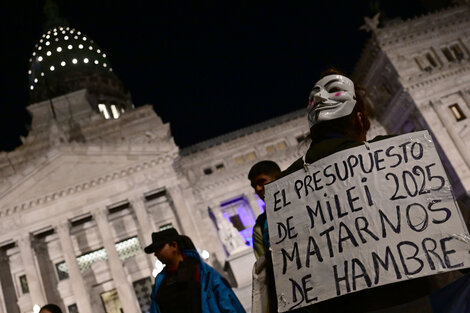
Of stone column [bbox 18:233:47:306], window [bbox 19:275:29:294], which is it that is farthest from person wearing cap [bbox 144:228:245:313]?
window [bbox 19:275:29:294]

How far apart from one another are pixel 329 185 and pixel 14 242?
34264 millimetres

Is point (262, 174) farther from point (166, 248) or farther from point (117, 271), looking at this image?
point (117, 271)

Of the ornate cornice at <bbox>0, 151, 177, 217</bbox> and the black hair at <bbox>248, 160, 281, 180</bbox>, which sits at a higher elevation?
the ornate cornice at <bbox>0, 151, 177, 217</bbox>

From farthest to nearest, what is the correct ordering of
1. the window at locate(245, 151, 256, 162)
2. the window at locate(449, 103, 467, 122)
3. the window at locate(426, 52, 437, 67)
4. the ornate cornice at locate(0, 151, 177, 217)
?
the window at locate(245, 151, 256, 162) < the window at locate(426, 52, 437, 67) < the window at locate(449, 103, 467, 122) < the ornate cornice at locate(0, 151, 177, 217)

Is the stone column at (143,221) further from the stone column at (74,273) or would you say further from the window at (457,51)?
the window at (457,51)

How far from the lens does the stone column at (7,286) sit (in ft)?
107

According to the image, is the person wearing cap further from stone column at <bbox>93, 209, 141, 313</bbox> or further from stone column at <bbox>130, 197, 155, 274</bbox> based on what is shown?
stone column at <bbox>93, 209, 141, 313</bbox>

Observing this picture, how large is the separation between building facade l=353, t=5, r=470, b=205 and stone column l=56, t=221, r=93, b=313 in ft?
87.4

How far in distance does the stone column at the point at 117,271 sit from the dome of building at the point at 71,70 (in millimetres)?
33152

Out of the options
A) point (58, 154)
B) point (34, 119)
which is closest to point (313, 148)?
point (58, 154)

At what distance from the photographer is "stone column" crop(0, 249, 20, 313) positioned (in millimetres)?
32669

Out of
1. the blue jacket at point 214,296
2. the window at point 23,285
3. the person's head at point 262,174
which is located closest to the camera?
the blue jacket at point 214,296

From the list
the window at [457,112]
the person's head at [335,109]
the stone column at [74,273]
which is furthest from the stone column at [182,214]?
the person's head at [335,109]

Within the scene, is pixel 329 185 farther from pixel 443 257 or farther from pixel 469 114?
pixel 469 114
